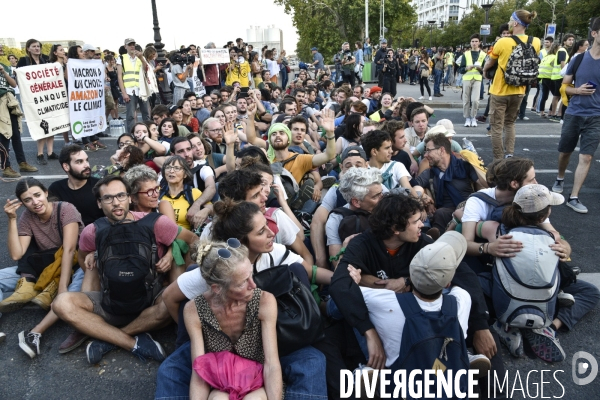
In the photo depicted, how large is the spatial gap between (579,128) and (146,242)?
5202mm

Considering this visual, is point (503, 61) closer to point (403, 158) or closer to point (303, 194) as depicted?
point (403, 158)

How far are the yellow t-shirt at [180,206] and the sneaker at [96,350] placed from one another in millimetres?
1274

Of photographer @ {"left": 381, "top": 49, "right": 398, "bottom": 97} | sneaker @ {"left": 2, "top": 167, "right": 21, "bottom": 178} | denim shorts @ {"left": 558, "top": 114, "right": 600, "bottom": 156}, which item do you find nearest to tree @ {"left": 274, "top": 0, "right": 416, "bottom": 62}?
photographer @ {"left": 381, "top": 49, "right": 398, "bottom": 97}

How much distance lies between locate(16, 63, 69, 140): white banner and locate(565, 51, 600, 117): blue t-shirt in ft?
26.8

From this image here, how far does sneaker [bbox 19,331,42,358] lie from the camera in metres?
3.32

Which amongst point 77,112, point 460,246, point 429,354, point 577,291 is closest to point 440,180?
point 577,291

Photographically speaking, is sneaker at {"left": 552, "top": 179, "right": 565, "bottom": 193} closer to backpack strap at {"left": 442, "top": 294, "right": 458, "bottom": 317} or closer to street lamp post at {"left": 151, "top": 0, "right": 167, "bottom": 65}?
backpack strap at {"left": 442, "top": 294, "right": 458, "bottom": 317}

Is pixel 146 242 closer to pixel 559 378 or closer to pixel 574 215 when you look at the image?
pixel 559 378

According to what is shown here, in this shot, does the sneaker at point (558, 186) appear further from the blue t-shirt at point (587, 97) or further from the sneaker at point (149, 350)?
the sneaker at point (149, 350)

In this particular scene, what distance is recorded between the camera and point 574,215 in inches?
216

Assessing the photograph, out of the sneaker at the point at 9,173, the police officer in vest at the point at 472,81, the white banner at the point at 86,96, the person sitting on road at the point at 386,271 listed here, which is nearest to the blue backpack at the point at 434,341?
the person sitting on road at the point at 386,271

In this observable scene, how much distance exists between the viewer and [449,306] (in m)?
2.45

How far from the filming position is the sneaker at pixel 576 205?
18.1 feet

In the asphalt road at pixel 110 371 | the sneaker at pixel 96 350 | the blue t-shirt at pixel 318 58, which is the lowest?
the asphalt road at pixel 110 371
